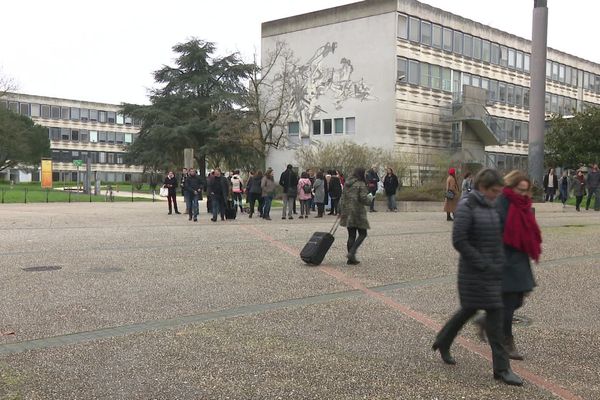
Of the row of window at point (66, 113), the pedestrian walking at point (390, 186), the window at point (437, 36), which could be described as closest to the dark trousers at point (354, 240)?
the pedestrian walking at point (390, 186)

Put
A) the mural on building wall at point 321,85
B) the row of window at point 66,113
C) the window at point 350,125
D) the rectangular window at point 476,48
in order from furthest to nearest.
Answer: the row of window at point 66,113 → the rectangular window at point 476,48 → the window at point 350,125 → the mural on building wall at point 321,85

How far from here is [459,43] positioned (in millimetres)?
51062

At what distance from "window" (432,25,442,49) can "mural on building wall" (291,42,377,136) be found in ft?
21.8

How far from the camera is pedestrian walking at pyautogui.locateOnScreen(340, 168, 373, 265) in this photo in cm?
998

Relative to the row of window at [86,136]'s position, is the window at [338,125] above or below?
below

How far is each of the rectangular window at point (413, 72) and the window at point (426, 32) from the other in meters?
1.98

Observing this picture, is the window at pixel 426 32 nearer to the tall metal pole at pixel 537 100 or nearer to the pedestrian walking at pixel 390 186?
the tall metal pole at pixel 537 100

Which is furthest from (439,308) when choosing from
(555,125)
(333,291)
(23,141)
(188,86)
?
(23,141)

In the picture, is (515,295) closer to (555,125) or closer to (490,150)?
(555,125)

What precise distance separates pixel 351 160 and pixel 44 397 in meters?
33.6

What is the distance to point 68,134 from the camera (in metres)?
97.4

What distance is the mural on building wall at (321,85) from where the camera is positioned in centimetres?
4838

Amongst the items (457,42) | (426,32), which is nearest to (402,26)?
(426,32)

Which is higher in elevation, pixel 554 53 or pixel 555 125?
pixel 554 53
